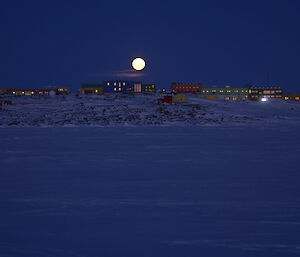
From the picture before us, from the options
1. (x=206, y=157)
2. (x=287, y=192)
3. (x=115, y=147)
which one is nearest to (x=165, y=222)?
(x=287, y=192)

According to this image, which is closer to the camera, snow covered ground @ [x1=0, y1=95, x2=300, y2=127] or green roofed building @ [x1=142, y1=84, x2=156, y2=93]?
snow covered ground @ [x1=0, y1=95, x2=300, y2=127]

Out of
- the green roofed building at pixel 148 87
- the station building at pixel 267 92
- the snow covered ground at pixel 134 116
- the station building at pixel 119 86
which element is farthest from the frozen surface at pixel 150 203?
the green roofed building at pixel 148 87

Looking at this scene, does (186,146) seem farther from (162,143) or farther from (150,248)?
(150,248)

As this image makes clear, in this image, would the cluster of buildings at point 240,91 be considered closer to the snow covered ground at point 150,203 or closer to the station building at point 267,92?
the station building at point 267,92

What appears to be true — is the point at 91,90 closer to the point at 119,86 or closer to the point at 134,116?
the point at 119,86

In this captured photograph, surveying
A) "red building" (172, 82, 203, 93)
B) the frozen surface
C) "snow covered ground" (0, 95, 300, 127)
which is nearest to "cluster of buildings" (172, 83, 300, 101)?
"red building" (172, 82, 203, 93)

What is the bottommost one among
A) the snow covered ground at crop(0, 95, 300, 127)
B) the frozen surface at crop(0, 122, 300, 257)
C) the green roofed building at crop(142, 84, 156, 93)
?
the frozen surface at crop(0, 122, 300, 257)

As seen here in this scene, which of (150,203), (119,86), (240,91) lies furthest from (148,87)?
(150,203)

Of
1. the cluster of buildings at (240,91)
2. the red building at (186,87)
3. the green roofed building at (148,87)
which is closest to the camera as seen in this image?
the cluster of buildings at (240,91)

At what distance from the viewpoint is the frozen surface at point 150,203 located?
13.7 ft

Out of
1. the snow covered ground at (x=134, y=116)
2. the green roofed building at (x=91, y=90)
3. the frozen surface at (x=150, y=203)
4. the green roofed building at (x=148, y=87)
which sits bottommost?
the frozen surface at (x=150, y=203)

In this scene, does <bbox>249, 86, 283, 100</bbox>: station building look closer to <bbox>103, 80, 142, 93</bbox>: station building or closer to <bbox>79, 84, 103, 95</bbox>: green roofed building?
<bbox>103, 80, 142, 93</bbox>: station building

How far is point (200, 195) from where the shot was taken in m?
6.13

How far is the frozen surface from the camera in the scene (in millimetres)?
4180
